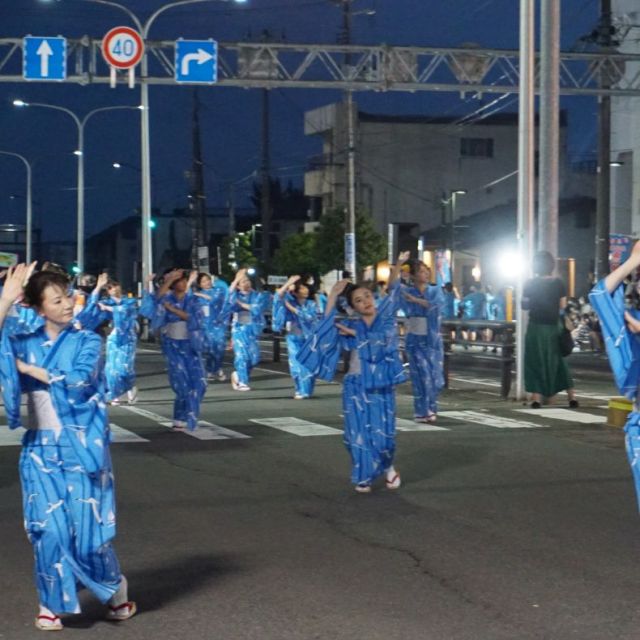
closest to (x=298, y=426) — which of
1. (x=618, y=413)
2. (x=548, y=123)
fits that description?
(x=618, y=413)

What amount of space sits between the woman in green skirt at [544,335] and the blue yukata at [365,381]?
6.32m

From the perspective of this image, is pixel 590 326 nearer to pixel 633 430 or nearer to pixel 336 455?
pixel 336 455

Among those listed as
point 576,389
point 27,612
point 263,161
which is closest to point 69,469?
point 27,612

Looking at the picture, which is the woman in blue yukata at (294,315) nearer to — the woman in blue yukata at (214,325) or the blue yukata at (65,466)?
the woman in blue yukata at (214,325)

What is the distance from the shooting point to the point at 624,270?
6.20 metres

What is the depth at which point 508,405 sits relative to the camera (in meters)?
18.0

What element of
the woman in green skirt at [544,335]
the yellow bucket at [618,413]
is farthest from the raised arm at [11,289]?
the woman in green skirt at [544,335]

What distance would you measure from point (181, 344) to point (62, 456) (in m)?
9.24

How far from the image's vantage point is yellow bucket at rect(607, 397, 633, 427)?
14.9m

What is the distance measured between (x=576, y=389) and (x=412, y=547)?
43.6ft

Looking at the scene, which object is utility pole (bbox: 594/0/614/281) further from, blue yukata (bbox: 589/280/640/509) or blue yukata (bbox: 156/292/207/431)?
blue yukata (bbox: 589/280/640/509)

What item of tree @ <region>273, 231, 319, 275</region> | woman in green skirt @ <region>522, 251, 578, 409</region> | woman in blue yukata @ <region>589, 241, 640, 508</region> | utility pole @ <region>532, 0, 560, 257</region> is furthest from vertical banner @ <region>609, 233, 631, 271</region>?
tree @ <region>273, 231, 319, 275</region>

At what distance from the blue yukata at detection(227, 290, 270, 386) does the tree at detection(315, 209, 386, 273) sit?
34248 millimetres

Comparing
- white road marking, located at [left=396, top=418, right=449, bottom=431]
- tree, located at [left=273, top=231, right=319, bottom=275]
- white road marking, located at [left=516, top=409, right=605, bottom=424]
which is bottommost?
white road marking, located at [left=396, top=418, right=449, bottom=431]
